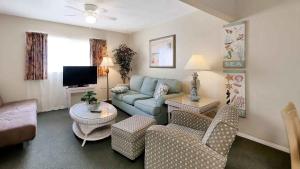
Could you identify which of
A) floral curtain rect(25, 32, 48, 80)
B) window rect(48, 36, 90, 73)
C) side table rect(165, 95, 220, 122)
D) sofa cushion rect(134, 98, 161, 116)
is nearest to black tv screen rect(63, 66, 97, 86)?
window rect(48, 36, 90, 73)

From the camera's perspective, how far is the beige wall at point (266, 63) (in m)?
2.22

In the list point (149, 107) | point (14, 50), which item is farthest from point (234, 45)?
point (14, 50)

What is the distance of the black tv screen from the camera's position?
431 centimetres

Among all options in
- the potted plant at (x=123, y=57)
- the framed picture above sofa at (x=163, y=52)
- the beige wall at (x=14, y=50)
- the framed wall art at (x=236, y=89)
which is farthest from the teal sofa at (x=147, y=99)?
the beige wall at (x=14, y=50)

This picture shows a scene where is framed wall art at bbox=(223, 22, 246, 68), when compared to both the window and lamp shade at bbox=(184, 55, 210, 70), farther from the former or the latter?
the window

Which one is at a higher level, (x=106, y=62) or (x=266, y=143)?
(x=106, y=62)

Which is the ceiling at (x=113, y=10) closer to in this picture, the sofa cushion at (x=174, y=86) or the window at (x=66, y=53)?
the window at (x=66, y=53)

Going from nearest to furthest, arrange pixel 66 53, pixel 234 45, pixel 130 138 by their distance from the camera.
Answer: pixel 130 138, pixel 234 45, pixel 66 53

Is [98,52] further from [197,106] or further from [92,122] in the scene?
[197,106]

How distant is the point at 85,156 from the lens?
226cm

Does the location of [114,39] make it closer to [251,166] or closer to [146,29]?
[146,29]

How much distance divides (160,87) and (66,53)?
9.29 feet

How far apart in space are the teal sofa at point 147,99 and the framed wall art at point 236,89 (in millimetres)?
996

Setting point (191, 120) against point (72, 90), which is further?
point (72, 90)
